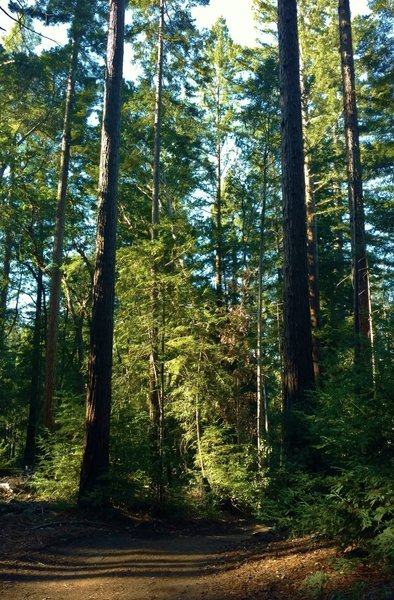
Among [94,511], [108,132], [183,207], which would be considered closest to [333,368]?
[94,511]

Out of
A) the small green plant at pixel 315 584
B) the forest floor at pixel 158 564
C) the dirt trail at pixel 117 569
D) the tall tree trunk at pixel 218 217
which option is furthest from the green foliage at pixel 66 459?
the tall tree trunk at pixel 218 217

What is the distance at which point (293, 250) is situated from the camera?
818 centimetres

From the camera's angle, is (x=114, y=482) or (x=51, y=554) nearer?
(x=51, y=554)

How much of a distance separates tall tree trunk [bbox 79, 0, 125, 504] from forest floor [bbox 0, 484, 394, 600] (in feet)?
2.91

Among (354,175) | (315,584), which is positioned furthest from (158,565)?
(354,175)

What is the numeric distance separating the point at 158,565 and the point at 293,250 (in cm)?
511

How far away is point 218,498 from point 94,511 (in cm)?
381

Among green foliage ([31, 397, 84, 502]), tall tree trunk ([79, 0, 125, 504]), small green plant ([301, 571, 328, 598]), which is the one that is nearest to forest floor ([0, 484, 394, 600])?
small green plant ([301, 571, 328, 598])

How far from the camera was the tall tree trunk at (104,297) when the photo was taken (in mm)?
8992

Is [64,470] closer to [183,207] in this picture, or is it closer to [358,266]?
[358,266]

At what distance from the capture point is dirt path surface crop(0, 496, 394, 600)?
15.2 feet

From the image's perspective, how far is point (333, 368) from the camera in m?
6.48

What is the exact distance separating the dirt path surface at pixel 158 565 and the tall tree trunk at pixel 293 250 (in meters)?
1.75

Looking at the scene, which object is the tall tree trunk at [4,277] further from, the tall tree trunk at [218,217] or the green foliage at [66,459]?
the green foliage at [66,459]
